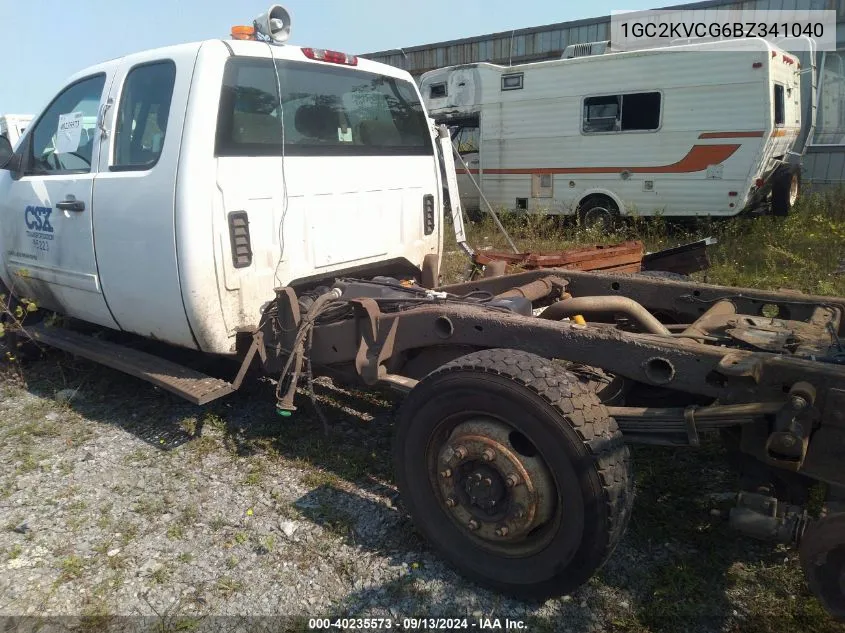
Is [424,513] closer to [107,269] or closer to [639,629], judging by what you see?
[639,629]

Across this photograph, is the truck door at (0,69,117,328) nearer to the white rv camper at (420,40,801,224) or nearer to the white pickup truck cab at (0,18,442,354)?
the white pickup truck cab at (0,18,442,354)

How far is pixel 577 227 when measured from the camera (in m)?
10.9

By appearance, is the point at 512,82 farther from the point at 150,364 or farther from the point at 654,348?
the point at 654,348

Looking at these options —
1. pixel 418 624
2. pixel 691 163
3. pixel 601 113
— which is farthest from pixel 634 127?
pixel 418 624

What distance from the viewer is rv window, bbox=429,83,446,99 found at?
1212 cm

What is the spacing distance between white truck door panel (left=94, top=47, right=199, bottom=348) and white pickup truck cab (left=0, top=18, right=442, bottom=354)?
0.01 metres

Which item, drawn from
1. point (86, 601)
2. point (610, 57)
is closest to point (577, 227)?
point (610, 57)

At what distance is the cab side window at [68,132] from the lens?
13.4 feet

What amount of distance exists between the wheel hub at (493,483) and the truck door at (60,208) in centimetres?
269

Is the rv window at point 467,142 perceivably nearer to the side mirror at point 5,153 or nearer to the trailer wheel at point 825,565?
the side mirror at point 5,153

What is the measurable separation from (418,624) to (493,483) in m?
0.62

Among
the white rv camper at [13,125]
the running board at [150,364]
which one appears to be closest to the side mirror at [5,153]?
the running board at [150,364]

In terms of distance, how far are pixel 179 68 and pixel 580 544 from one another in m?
3.14

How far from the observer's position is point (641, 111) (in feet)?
33.3
